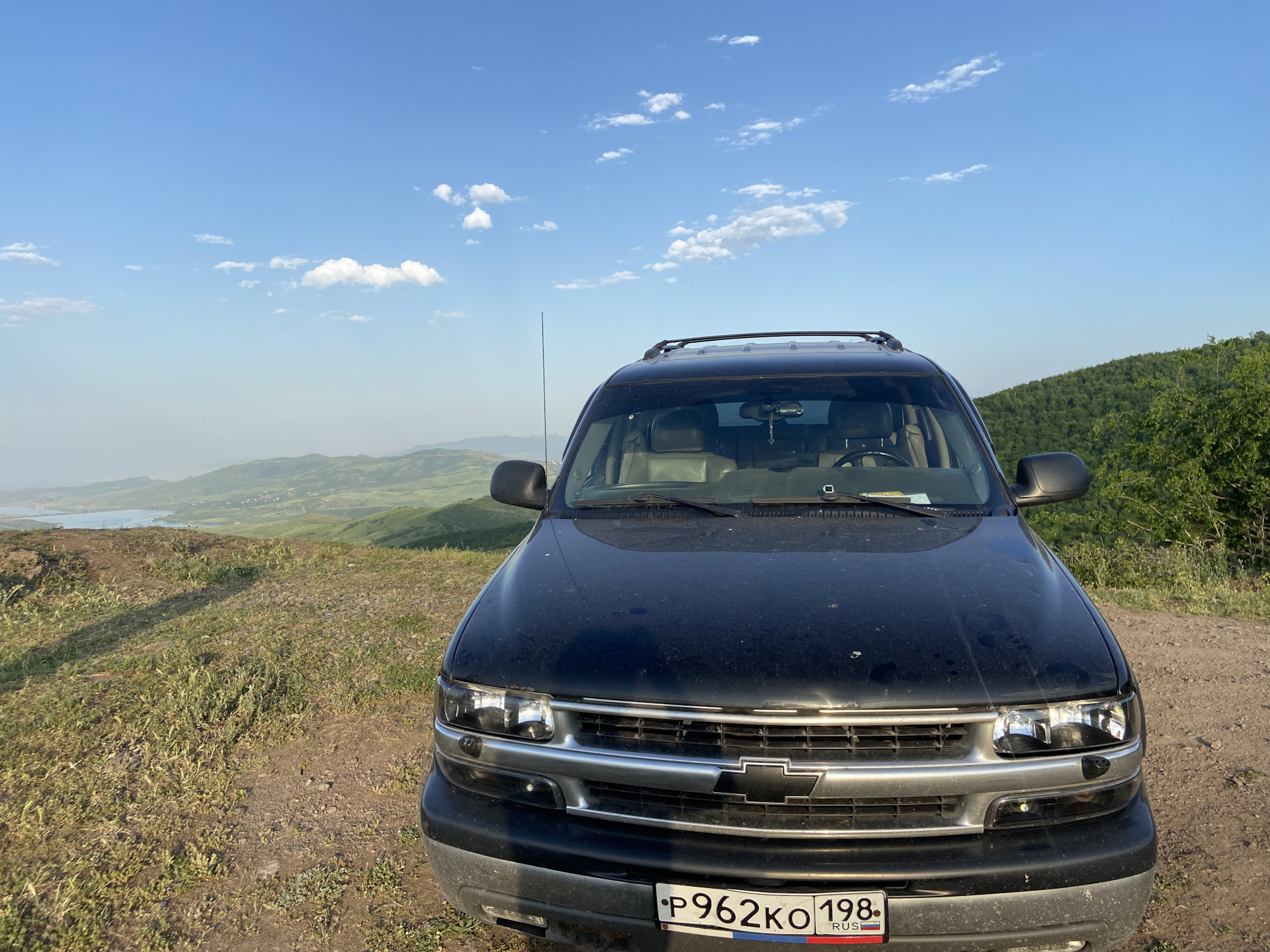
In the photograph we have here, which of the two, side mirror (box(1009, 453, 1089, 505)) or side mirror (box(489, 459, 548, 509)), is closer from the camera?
side mirror (box(1009, 453, 1089, 505))

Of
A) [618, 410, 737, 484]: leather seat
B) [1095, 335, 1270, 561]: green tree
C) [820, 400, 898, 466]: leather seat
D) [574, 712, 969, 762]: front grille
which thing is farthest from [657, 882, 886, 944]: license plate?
[1095, 335, 1270, 561]: green tree

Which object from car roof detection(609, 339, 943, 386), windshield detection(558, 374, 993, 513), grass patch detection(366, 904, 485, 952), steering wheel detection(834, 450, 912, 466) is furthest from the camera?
car roof detection(609, 339, 943, 386)

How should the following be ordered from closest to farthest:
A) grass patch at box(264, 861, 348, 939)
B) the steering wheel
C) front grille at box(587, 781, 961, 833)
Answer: front grille at box(587, 781, 961, 833)
grass patch at box(264, 861, 348, 939)
the steering wheel

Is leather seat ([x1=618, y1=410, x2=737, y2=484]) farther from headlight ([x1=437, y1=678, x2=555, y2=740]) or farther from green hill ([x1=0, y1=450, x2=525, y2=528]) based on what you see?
green hill ([x1=0, y1=450, x2=525, y2=528])

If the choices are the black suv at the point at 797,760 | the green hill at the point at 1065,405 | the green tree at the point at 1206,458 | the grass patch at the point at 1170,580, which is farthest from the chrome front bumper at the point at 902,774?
the green hill at the point at 1065,405

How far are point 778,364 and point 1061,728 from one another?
86.6 inches

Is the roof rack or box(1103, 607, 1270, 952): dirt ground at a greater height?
the roof rack

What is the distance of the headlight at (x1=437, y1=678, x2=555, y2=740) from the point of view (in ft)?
6.82

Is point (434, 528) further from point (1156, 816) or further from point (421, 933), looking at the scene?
point (1156, 816)

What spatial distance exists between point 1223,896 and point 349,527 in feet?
145

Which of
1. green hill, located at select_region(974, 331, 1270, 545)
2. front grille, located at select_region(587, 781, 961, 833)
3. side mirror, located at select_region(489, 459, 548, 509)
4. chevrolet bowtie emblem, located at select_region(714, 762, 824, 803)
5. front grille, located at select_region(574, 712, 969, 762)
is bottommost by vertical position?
front grille, located at select_region(587, 781, 961, 833)

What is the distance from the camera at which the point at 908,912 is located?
181 cm

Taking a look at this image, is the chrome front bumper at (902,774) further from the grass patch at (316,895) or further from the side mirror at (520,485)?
the side mirror at (520,485)

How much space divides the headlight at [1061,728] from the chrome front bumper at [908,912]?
30 cm
